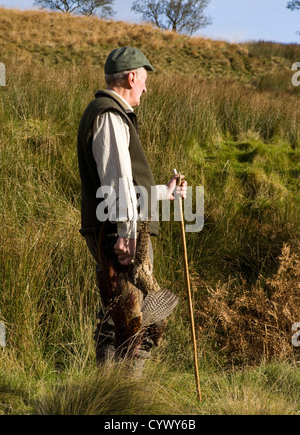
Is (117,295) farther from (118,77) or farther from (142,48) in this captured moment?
(142,48)

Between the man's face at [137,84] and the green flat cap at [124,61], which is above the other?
the green flat cap at [124,61]

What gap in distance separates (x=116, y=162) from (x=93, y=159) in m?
0.19

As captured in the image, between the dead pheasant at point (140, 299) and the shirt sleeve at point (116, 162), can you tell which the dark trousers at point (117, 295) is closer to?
A: the dead pheasant at point (140, 299)

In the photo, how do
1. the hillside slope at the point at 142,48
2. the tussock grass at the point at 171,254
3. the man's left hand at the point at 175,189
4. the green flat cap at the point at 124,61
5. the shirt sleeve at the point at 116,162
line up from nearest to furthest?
the shirt sleeve at the point at 116,162
the green flat cap at the point at 124,61
the man's left hand at the point at 175,189
the tussock grass at the point at 171,254
the hillside slope at the point at 142,48

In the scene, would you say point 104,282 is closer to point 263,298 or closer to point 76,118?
point 263,298

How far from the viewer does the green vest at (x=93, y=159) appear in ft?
8.19

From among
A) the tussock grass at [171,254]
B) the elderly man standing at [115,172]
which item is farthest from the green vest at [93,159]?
the tussock grass at [171,254]

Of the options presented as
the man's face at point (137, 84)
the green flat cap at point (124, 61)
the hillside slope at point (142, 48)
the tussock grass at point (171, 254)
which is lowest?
the tussock grass at point (171, 254)

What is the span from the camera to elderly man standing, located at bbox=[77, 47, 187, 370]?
245 centimetres

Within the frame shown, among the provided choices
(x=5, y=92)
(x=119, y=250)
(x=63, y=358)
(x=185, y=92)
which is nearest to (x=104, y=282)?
(x=119, y=250)

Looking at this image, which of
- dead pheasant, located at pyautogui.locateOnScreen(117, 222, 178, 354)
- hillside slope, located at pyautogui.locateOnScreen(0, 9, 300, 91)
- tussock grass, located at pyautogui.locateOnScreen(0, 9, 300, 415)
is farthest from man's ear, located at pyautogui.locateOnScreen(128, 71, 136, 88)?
hillside slope, located at pyautogui.locateOnScreen(0, 9, 300, 91)

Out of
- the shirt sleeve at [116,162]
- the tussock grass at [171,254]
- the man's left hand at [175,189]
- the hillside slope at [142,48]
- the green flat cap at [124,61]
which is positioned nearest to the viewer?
the shirt sleeve at [116,162]

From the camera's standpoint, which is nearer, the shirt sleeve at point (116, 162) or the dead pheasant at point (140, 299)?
the shirt sleeve at point (116, 162)

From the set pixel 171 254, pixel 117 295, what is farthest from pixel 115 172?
pixel 171 254
